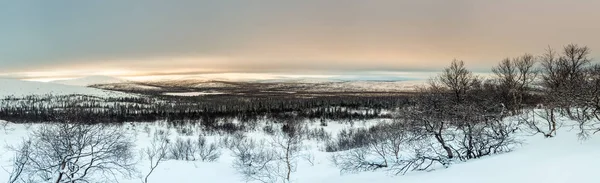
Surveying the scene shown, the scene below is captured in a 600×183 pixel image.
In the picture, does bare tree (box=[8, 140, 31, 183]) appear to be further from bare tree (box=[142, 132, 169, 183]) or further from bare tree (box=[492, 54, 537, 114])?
bare tree (box=[492, 54, 537, 114])

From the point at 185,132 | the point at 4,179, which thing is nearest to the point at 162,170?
the point at 4,179

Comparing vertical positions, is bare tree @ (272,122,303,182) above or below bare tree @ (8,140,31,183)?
below

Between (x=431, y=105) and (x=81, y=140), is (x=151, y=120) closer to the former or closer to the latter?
(x=81, y=140)

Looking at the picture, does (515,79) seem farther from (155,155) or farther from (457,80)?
(155,155)

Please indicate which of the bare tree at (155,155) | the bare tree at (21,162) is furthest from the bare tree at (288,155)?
the bare tree at (21,162)

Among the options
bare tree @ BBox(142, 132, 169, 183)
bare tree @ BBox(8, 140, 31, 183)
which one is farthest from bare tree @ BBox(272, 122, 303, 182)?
bare tree @ BBox(8, 140, 31, 183)

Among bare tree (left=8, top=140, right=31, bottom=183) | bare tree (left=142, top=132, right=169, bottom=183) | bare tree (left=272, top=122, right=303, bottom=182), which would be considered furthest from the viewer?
bare tree (left=142, top=132, right=169, bottom=183)

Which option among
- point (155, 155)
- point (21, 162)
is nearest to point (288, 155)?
point (155, 155)

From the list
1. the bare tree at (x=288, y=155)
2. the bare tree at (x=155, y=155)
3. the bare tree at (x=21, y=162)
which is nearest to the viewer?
the bare tree at (x=21, y=162)

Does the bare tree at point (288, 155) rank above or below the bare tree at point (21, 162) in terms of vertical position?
below

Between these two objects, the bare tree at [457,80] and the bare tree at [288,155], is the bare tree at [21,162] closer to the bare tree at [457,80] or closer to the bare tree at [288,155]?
the bare tree at [288,155]

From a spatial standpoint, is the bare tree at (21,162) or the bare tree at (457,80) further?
the bare tree at (457,80)
